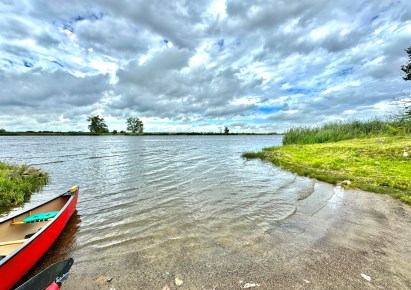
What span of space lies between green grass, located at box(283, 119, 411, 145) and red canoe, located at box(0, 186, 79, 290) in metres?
35.2

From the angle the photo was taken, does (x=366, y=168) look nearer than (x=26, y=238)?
No

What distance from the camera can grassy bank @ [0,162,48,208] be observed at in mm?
11151

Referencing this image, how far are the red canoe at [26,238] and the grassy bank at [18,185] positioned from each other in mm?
4033

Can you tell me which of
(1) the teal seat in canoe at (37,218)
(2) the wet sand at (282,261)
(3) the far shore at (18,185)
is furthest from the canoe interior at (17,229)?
(3) the far shore at (18,185)

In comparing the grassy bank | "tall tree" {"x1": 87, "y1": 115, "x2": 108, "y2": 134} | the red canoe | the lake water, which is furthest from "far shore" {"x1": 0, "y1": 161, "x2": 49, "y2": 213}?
"tall tree" {"x1": 87, "y1": 115, "x2": 108, "y2": 134}

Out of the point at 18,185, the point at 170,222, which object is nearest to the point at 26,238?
the point at 170,222

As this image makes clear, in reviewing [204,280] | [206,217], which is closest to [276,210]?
[206,217]

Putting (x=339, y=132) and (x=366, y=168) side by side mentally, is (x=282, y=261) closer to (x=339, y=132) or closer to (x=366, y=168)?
(x=366, y=168)

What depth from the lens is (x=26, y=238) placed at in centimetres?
653

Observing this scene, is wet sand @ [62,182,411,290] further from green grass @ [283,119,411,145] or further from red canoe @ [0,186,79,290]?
green grass @ [283,119,411,145]

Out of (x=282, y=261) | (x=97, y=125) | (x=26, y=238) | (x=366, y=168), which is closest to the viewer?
(x=282, y=261)

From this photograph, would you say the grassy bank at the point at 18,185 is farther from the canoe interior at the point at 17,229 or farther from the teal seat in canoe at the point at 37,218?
the teal seat in canoe at the point at 37,218

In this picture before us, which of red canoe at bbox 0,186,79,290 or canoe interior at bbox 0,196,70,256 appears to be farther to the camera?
canoe interior at bbox 0,196,70,256

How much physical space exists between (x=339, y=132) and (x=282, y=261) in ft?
119
